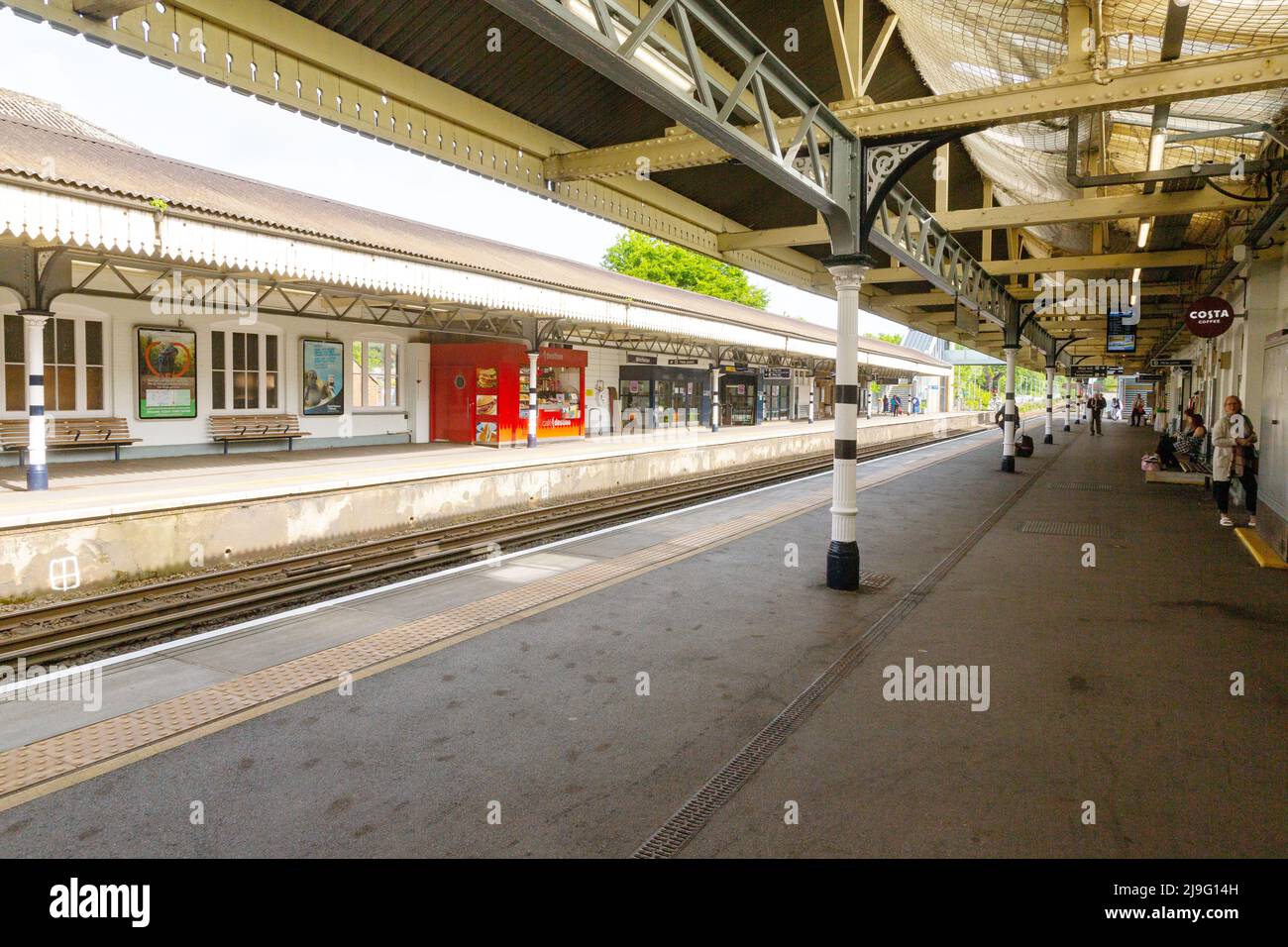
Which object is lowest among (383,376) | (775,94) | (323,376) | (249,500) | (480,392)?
(249,500)

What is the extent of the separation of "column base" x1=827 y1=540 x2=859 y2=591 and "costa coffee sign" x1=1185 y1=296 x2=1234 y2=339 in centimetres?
917

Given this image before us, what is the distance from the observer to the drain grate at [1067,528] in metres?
10.8

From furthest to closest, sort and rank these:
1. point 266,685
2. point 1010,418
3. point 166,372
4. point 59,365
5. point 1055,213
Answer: point 1010,418, point 166,372, point 59,365, point 1055,213, point 266,685

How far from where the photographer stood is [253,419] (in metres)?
16.5

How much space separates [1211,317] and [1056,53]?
783 centimetres

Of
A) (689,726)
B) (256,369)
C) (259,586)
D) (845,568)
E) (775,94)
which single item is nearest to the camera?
(689,726)

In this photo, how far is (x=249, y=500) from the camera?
9742 millimetres

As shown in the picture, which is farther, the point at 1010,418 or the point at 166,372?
the point at 1010,418

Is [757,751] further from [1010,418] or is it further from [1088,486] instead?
[1010,418]

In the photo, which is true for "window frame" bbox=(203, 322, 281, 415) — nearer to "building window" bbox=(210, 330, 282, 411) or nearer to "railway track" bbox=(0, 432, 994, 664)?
"building window" bbox=(210, 330, 282, 411)

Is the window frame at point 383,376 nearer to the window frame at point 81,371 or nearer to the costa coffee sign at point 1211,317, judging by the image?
the window frame at point 81,371

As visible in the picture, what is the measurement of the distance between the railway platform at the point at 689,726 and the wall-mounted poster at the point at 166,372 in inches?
394

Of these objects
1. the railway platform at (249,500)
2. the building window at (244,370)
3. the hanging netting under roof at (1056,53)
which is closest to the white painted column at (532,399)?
the railway platform at (249,500)

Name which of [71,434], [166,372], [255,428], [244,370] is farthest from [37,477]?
[244,370]
